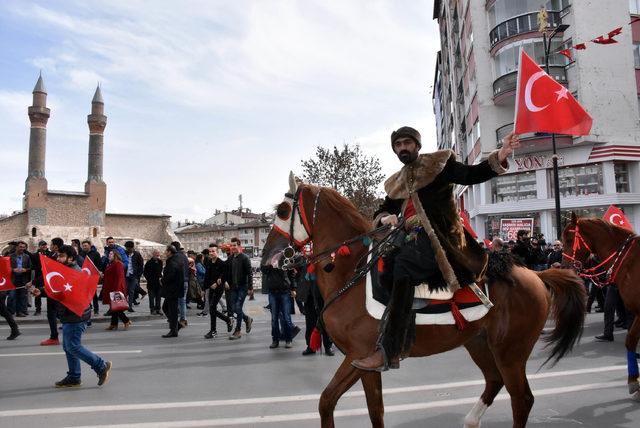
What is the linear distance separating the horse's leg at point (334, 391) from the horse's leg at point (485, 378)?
4.55ft

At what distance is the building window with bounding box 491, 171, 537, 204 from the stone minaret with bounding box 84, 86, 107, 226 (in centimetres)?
4701

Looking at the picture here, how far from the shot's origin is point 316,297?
745cm

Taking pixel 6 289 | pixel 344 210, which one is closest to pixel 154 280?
pixel 6 289

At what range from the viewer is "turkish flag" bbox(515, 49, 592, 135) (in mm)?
5797

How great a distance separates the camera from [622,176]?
85.9ft

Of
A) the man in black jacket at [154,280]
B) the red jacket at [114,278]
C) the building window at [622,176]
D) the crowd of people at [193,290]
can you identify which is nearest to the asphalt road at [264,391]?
the crowd of people at [193,290]

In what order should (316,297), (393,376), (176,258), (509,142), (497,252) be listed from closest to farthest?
(509,142) → (497,252) → (393,376) → (316,297) → (176,258)

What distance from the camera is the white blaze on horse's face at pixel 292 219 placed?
14.8ft

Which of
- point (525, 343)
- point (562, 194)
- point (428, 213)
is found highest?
point (562, 194)

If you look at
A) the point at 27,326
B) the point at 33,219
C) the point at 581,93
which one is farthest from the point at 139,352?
the point at 33,219

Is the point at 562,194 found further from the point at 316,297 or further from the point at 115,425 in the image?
the point at 115,425

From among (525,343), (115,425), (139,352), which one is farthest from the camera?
(139,352)

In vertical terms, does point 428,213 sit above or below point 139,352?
above

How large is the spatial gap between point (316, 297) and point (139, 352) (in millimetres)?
3937
